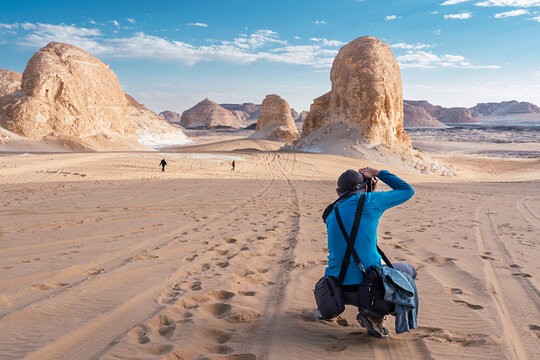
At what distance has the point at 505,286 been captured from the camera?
404 cm

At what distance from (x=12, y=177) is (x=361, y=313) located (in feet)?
50.9

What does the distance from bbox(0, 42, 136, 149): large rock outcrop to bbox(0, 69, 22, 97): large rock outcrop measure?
58.0ft

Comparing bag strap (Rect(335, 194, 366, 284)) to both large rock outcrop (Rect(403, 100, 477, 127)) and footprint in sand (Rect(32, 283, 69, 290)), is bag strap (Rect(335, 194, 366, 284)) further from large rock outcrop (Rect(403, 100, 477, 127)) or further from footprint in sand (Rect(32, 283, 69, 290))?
large rock outcrop (Rect(403, 100, 477, 127))

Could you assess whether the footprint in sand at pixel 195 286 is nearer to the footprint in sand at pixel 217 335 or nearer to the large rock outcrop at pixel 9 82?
the footprint in sand at pixel 217 335

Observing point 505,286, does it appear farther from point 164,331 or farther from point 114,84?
point 114,84

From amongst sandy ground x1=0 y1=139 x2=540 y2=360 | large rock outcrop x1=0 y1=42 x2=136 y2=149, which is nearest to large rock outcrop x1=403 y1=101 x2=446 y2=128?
large rock outcrop x1=0 y1=42 x2=136 y2=149

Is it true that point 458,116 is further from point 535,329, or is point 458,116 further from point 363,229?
point 363,229

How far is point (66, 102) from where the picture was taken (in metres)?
34.9

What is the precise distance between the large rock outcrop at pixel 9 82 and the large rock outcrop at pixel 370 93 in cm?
4299

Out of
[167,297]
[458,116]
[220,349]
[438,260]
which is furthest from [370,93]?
[458,116]

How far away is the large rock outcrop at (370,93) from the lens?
2894 cm

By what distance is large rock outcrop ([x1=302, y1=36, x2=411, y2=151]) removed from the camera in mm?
28938

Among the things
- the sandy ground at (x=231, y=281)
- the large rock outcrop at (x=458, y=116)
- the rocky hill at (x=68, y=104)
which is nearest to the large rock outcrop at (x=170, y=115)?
the large rock outcrop at (x=458, y=116)

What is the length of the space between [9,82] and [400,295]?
210 feet
